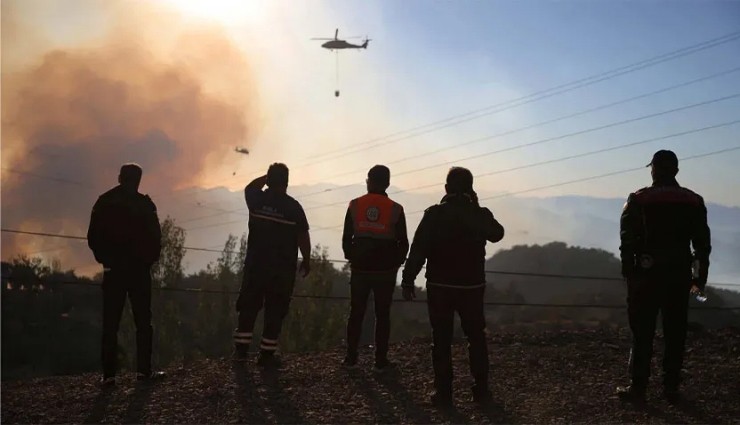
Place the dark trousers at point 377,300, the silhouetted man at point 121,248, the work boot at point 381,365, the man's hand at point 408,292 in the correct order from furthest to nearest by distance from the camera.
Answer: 1. the work boot at point 381,365
2. the dark trousers at point 377,300
3. the silhouetted man at point 121,248
4. the man's hand at point 408,292

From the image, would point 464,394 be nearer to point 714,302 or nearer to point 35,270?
point 35,270

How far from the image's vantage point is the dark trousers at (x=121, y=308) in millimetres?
7473

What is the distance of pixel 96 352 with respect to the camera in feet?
186

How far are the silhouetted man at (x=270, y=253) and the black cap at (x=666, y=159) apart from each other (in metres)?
3.89

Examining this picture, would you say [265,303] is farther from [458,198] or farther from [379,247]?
[458,198]

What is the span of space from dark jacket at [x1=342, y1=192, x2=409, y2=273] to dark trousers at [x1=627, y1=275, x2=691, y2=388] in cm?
252

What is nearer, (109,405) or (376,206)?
(109,405)

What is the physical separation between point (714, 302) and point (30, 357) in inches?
3069

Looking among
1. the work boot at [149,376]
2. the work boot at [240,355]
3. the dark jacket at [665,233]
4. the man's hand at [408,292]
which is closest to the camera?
the dark jacket at [665,233]

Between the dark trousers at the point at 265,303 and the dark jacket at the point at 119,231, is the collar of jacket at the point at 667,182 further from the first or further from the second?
the dark jacket at the point at 119,231

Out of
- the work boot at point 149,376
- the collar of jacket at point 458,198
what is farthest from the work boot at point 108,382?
the collar of jacket at point 458,198

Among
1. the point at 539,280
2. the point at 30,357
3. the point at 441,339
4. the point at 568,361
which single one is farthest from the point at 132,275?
the point at 539,280

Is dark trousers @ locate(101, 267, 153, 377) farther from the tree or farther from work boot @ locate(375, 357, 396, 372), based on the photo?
the tree

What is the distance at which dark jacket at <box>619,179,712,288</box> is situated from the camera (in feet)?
20.9
